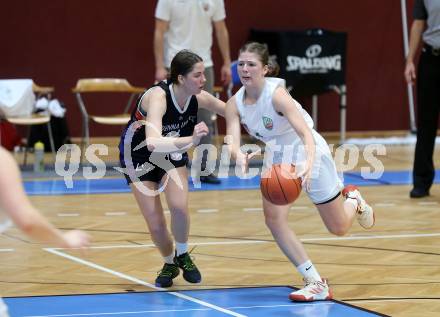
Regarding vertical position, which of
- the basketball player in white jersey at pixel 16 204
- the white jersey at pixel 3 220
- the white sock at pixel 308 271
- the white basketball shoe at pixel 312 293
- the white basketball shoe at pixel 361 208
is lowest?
the white basketball shoe at pixel 312 293

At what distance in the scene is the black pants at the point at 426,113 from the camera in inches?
358

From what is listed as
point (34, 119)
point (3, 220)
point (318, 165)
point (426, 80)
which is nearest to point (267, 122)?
point (318, 165)

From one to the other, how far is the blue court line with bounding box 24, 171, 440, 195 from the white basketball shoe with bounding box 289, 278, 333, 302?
185 inches

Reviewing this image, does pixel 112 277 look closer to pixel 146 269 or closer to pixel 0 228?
pixel 146 269

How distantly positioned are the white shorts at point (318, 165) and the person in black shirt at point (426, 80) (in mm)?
3490

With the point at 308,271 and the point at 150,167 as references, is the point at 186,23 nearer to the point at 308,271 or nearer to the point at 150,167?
the point at 150,167

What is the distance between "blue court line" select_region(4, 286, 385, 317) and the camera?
524 centimetres

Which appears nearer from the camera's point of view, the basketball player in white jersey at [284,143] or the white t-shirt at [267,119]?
the basketball player in white jersey at [284,143]

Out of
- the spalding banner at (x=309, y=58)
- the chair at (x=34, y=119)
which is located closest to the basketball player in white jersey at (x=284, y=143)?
the chair at (x=34, y=119)

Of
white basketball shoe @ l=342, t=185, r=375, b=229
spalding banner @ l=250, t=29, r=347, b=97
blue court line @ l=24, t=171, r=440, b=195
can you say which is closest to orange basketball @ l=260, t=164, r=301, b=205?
white basketball shoe @ l=342, t=185, r=375, b=229

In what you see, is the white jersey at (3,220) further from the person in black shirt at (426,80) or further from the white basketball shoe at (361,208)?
the person in black shirt at (426,80)

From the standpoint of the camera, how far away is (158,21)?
1006cm

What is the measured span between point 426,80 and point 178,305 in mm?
4562

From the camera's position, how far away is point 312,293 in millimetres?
5520
